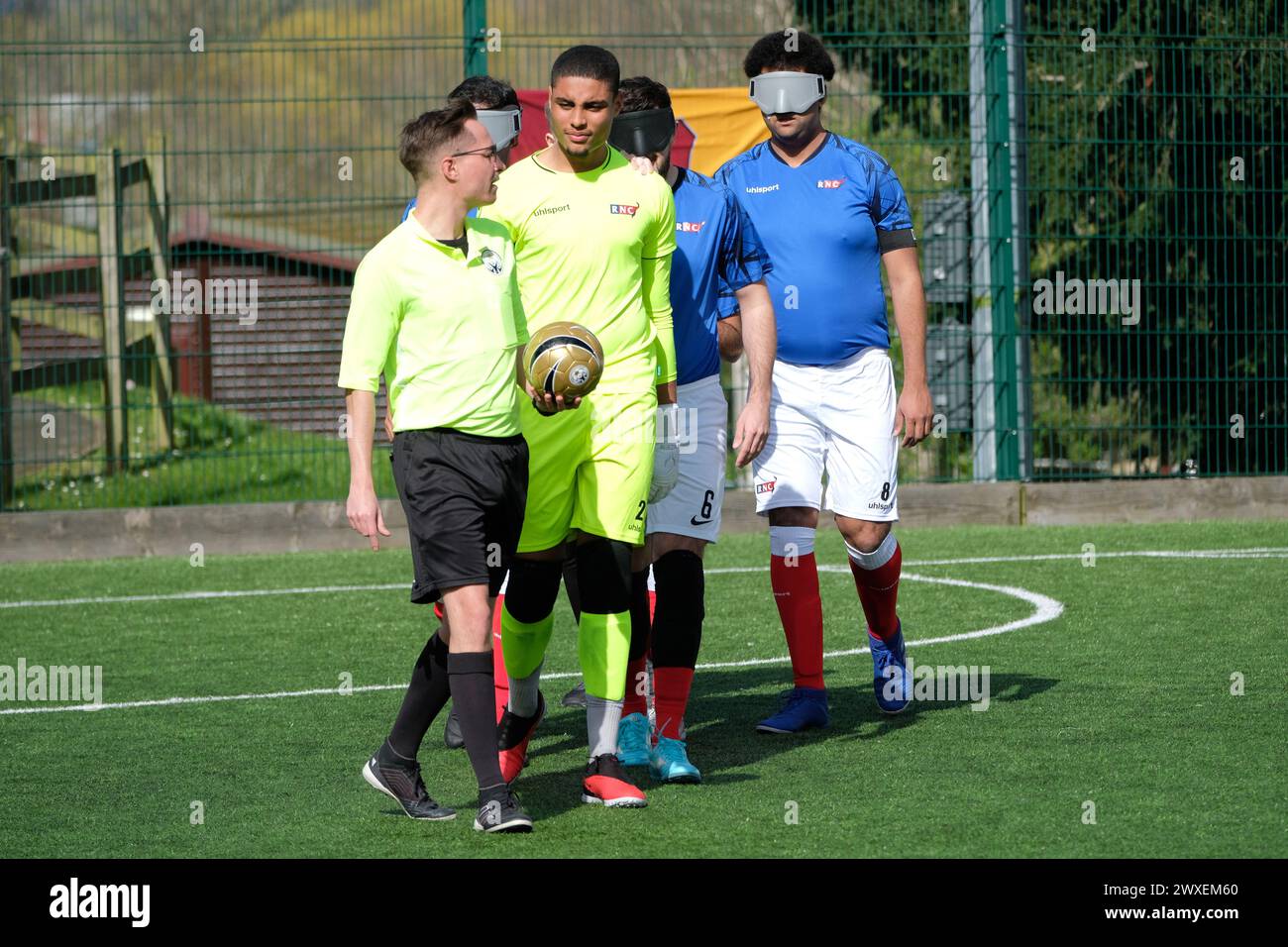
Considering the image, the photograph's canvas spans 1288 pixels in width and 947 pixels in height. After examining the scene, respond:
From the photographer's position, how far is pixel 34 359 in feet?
42.1

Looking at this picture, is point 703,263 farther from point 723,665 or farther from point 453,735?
point 723,665

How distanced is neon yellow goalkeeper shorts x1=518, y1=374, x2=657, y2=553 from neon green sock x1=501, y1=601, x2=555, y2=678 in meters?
0.36

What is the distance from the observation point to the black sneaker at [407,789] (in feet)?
17.2

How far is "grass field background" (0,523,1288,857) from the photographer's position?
490cm

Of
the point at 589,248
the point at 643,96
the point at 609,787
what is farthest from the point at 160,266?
the point at 609,787

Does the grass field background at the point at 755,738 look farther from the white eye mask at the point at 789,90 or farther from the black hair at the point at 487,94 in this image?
the black hair at the point at 487,94

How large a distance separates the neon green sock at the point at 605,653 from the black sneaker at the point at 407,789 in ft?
1.96

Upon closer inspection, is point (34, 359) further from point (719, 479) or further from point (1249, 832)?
point (1249, 832)

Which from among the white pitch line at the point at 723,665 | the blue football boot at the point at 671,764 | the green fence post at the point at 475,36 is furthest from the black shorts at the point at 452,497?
the green fence post at the point at 475,36

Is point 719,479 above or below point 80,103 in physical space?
below

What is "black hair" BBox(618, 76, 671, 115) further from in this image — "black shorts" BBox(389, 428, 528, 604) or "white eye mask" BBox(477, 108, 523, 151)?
"black shorts" BBox(389, 428, 528, 604)

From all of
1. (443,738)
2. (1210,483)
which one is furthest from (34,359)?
(1210,483)
